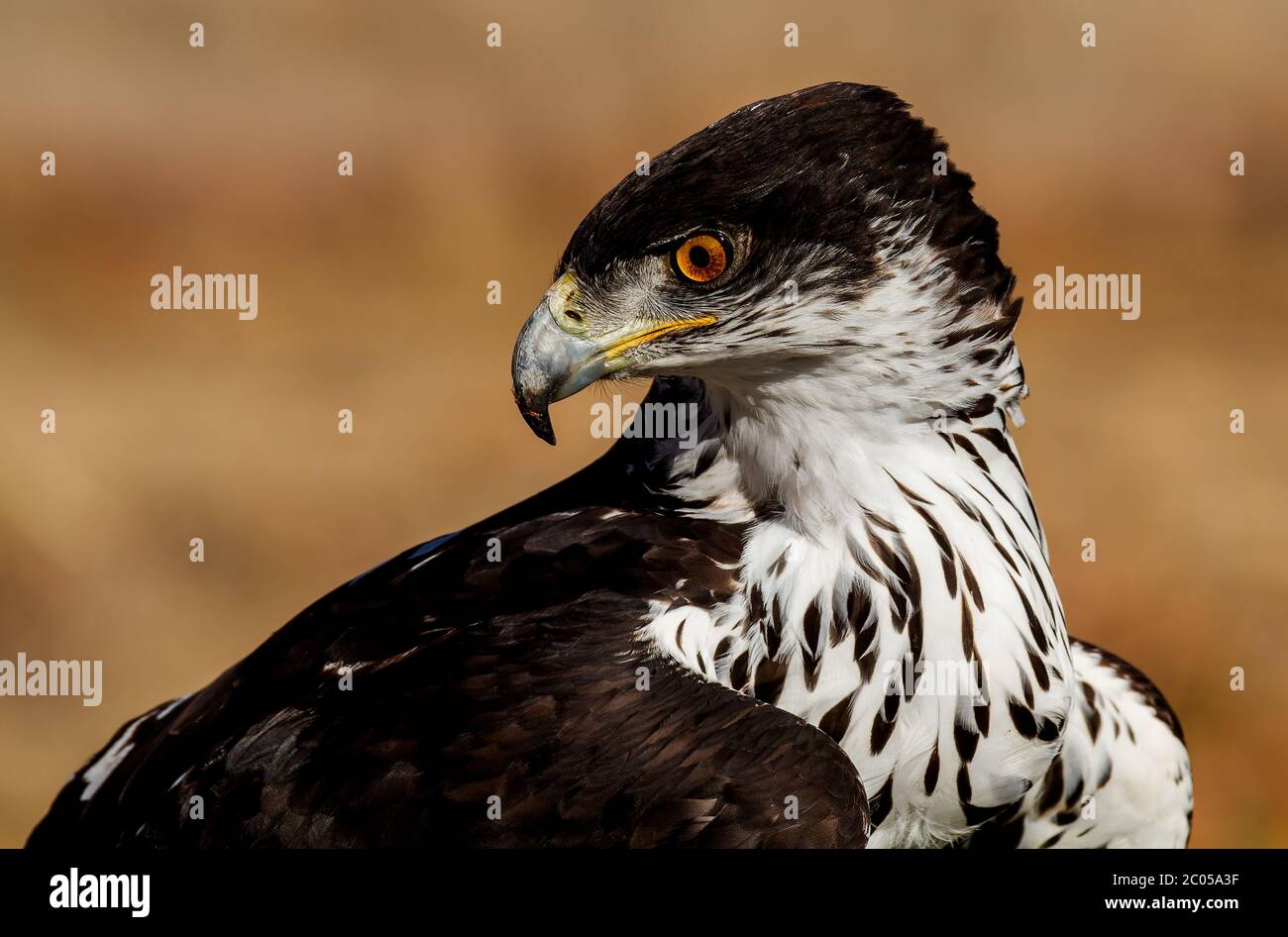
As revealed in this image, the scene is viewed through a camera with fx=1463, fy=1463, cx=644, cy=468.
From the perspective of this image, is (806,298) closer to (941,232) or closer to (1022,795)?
(941,232)

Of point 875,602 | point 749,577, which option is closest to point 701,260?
point 749,577

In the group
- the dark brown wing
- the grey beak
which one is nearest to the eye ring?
the grey beak

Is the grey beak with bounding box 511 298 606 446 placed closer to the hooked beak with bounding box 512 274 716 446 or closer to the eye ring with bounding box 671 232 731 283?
the hooked beak with bounding box 512 274 716 446

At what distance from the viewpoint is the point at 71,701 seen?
29.6 ft

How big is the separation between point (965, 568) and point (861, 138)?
0.94 m

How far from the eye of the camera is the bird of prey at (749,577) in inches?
115

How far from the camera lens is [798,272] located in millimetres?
3031

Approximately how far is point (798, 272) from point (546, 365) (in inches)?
22.1

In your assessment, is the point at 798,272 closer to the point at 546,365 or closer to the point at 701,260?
the point at 701,260

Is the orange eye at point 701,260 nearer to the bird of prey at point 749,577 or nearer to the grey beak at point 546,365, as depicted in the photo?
the bird of prey at point 749,577

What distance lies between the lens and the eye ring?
3045 mm

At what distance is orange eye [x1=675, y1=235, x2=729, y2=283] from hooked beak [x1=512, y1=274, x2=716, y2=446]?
0.09m
